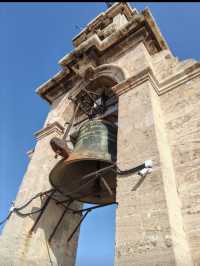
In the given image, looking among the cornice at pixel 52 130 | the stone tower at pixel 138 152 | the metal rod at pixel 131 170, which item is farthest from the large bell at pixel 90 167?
the cornice at pixel 52 130

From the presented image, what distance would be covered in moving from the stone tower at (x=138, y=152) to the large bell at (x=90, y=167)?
0.43 m

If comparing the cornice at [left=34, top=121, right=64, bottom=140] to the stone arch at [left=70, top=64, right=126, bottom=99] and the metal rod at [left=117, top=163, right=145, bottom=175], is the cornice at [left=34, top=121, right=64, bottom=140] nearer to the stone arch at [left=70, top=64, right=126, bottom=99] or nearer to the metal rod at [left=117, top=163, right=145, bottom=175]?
the stone arch at [left=70, top=64, right=126, bottom=99]

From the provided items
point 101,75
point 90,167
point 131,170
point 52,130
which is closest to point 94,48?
point 101,75

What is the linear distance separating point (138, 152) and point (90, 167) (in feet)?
5.04

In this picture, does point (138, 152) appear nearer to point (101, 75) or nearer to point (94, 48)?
point (101, 75)

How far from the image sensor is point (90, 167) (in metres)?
4.76

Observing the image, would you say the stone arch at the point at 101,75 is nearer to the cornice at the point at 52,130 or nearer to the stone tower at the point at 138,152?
the stone tower at the point at 138,152

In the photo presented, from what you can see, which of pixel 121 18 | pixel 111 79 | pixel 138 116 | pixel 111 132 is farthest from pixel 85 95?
pixel 121 18

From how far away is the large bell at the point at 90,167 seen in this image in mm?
4055

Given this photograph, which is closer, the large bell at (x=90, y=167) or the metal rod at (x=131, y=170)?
the metal rod at (x=131, y=170)

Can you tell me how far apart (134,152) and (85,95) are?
304 cm

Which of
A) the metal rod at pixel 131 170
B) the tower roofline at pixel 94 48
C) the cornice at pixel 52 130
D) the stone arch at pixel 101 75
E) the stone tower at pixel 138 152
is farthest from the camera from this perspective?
the cornice at pixel 52 130

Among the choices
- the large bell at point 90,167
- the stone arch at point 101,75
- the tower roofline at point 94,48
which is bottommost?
the large bell at point 90,167

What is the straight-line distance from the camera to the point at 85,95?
20.2 ft
